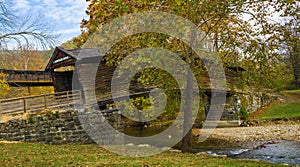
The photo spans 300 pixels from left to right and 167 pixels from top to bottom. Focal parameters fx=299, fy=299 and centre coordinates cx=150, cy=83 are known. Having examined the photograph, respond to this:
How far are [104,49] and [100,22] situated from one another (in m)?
1.50

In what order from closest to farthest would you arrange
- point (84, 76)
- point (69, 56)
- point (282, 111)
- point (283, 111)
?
point (84, 76)
point (69, 56)
point (283, 111)
point (282, 111)

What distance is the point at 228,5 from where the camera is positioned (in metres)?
8.55

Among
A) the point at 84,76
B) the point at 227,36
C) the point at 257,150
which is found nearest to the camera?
the point at 227,36

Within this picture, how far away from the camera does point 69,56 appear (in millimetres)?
21250

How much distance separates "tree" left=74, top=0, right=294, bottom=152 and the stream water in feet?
9.94

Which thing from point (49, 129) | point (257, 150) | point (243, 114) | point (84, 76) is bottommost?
point (257, 150)

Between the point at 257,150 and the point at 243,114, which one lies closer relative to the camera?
the point at 257,150

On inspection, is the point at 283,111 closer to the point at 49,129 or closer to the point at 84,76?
the point at 84,76

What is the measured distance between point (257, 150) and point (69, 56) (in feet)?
46.3

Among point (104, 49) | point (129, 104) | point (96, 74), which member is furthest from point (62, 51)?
point (104, 49)

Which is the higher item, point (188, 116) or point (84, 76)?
point (84, 76)

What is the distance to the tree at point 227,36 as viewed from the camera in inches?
335

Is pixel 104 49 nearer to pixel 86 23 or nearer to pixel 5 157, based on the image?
pixel 86 23

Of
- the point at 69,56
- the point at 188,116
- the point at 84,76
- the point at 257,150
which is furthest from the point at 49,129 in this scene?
the point at 257,150
